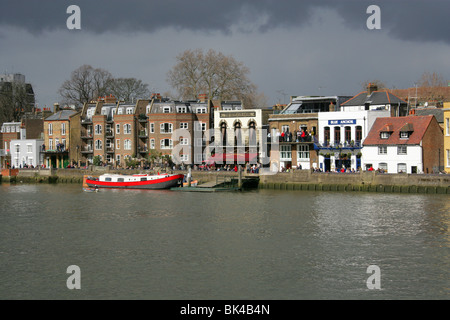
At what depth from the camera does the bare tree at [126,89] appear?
111 metres

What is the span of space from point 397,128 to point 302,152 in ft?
40.2

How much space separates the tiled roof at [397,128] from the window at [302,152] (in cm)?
820

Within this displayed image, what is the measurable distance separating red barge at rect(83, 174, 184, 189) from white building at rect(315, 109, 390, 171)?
1703cm

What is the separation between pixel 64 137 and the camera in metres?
93.9

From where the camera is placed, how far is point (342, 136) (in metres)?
70.5

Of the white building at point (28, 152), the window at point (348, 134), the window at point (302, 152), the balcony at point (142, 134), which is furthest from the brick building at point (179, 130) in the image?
the white building at point (28, 152)

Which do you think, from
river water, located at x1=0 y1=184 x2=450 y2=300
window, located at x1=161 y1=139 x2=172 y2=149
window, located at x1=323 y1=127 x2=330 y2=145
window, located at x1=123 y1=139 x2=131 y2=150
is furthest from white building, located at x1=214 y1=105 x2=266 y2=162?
river water, located at x1=0 y1=184 x2=450 y2=300

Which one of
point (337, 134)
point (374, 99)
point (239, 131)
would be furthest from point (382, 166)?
point (239, 131)

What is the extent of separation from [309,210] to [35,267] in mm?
23965

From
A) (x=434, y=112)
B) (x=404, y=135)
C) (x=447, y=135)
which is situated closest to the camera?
(x=447, y=135)

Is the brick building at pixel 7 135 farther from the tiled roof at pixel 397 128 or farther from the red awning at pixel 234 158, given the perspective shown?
the tiled roof at pixel 397 128

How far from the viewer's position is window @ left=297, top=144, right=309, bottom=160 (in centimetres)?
7344

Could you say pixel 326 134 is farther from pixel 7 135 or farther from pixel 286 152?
pixel 7 135

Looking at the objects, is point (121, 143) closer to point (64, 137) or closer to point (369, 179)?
point (64, 137)
